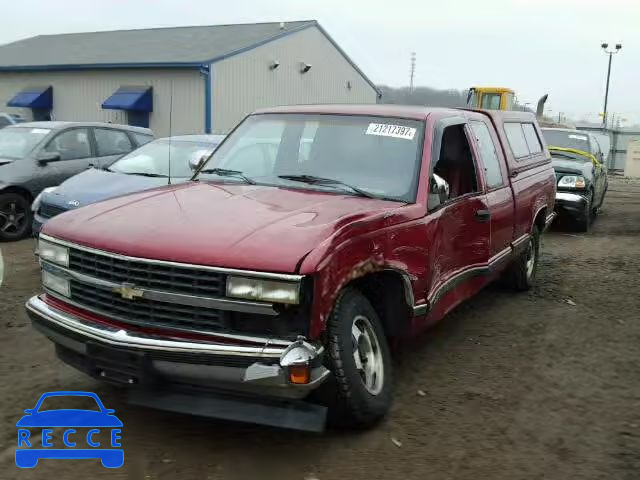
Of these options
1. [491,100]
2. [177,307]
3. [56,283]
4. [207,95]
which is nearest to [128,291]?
[177,307]

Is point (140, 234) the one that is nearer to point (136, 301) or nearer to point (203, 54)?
point (136, 301)

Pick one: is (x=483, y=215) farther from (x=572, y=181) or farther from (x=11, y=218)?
(x=572, y=181)

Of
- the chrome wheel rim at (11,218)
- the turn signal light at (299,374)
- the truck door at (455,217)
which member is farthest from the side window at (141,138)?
the turn signal light at (299,374)

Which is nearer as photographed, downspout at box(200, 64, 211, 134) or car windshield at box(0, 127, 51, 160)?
car windshield at box(0, 127, 51, 160)

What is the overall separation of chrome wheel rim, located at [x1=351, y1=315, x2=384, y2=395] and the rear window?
3.21 m

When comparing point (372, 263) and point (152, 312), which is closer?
point (152, 312)

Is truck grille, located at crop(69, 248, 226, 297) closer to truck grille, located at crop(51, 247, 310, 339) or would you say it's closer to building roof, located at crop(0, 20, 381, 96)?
truck grille, located at crop(51, 247, 310, 339)

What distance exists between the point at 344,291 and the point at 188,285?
31.4 inches

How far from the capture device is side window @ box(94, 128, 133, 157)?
→ 9922 mm

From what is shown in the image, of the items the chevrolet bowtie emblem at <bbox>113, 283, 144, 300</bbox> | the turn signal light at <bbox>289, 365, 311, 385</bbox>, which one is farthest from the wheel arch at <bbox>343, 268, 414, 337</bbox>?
the chevrolet bowtie emblem at <bbox>113, 283, 144, 300</bbox>

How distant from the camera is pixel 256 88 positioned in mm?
26359

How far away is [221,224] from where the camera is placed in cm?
341

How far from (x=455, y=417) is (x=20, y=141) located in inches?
314

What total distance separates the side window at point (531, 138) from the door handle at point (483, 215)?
220cm
